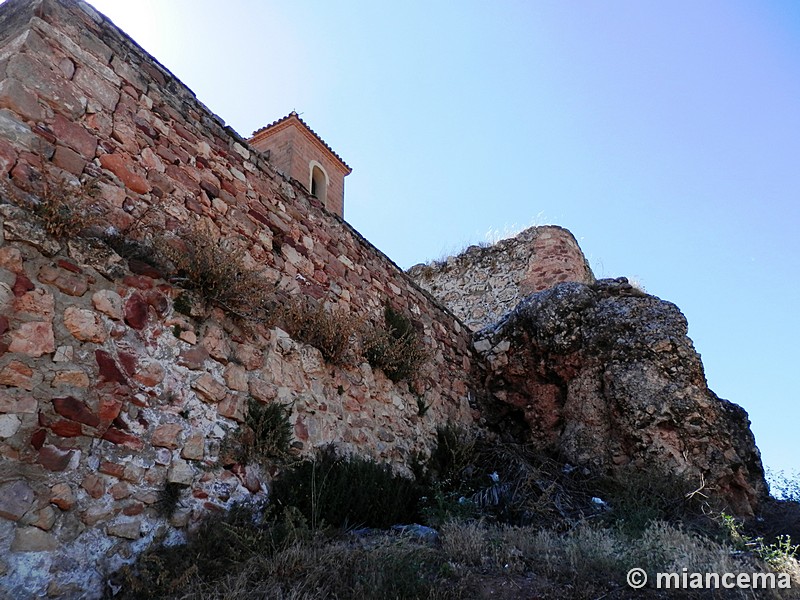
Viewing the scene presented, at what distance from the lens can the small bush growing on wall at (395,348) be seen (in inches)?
217

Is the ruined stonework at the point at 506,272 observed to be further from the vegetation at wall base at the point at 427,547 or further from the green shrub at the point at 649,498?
the vegetation at wall base at the point at 427,547

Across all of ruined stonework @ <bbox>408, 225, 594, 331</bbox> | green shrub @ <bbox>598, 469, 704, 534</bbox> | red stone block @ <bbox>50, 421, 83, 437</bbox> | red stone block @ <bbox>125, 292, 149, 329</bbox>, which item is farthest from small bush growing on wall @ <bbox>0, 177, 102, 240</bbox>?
ruined stonework @ <bbox>408, 225, 594, 331</bbox>

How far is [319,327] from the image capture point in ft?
15.9

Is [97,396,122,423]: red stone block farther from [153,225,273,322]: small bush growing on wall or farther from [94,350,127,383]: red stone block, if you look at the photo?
[153,225,273,322]: small bush growing on wall

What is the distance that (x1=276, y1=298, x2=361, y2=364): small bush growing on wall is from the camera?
4664mm

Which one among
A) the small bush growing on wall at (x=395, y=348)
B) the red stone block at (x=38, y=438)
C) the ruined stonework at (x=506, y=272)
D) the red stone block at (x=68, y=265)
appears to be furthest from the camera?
the ruined stonework at (x=506, y=272)

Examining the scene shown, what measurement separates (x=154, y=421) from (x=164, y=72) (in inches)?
105

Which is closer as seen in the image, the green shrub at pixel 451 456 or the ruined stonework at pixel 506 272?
the green shrub at pixel 451 456

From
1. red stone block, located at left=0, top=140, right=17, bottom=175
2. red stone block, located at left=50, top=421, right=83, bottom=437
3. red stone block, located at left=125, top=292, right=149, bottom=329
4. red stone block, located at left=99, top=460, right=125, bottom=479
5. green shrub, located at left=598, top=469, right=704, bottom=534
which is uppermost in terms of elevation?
red stone block, located at left=0, top=140, right=17, bottom=175

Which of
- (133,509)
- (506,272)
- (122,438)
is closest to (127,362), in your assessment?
(122,438)

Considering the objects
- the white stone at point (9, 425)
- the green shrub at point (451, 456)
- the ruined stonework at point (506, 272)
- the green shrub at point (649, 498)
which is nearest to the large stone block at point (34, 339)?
the white stone at point (9, 425)

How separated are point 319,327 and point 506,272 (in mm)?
6322

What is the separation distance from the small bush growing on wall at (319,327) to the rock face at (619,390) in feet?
8.96

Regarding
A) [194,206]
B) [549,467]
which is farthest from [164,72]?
[549,467]
